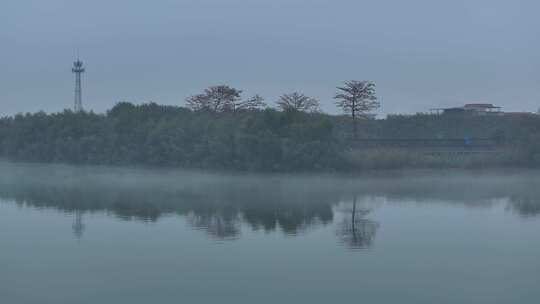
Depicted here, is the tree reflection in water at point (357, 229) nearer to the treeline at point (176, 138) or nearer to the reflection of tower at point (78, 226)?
the reflection of tower at point (78, 226)

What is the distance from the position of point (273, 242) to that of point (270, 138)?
517 inches

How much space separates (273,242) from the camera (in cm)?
1414

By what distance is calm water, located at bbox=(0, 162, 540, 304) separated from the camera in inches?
412

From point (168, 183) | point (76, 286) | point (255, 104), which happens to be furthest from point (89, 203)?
point (255, 104)

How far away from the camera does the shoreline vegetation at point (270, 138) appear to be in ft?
90.2

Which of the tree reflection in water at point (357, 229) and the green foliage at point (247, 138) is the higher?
the green foliage at point (247, 138)

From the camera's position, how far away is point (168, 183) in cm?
2602

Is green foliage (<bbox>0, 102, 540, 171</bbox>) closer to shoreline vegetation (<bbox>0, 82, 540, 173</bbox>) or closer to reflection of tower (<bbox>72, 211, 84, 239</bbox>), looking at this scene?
shoreline vegetation (<bbox>0, 82, 540, 173</bbox>)

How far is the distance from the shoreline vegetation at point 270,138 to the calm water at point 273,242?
2.60m

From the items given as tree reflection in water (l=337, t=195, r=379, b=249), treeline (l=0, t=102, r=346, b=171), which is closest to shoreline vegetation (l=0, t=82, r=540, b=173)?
treeline (l=0, t=102, r=346, b=171)

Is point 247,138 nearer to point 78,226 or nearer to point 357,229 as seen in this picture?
point 78,226

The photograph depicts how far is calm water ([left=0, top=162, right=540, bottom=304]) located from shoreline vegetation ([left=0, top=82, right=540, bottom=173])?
2601mm

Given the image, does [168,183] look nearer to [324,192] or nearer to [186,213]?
[324,192]

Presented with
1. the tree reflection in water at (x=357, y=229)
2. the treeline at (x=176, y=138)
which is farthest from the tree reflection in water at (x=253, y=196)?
the treeline at (x=176, y=138)
